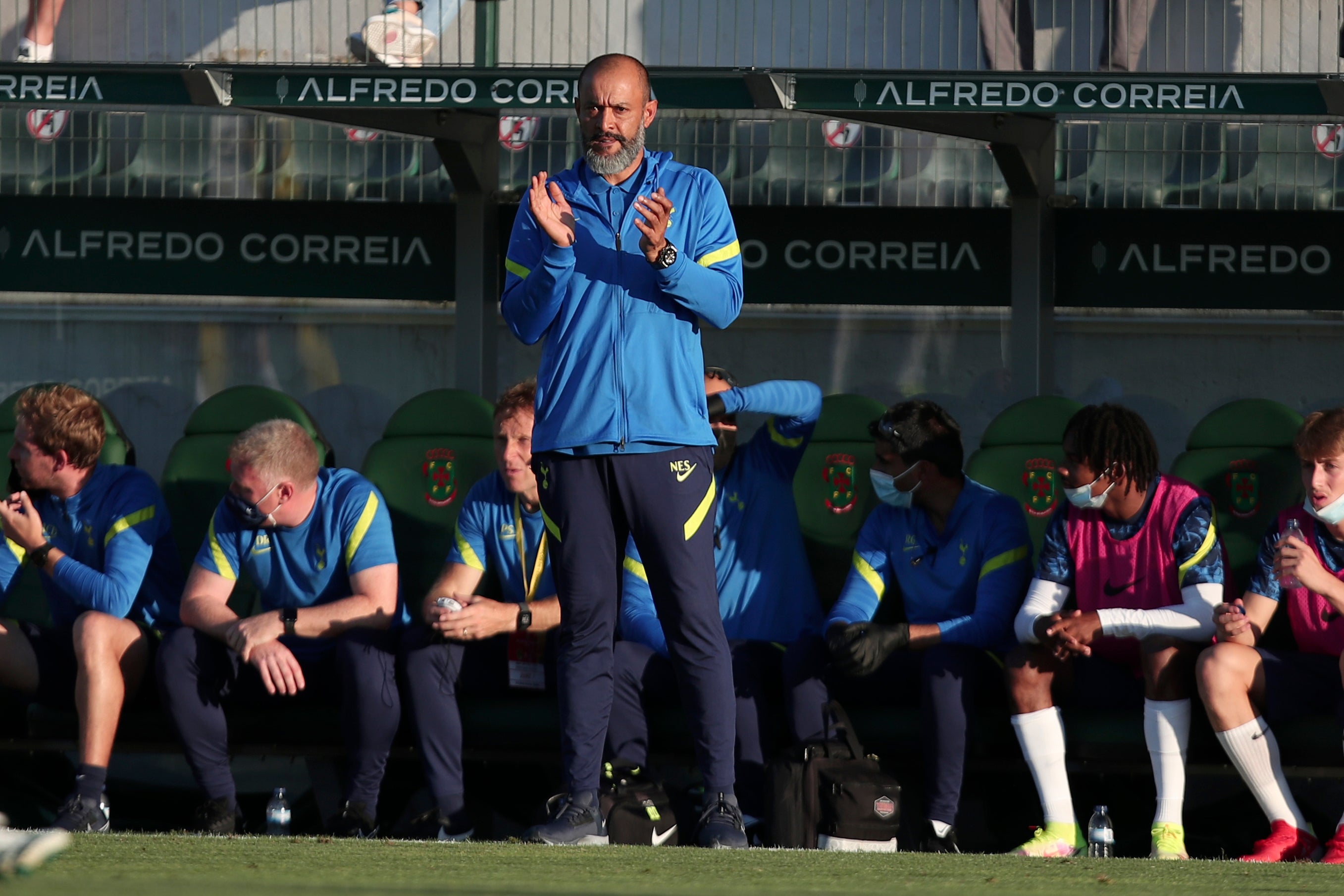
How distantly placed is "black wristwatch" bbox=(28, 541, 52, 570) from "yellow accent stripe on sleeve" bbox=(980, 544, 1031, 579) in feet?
8.59

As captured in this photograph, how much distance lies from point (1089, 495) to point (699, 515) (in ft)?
4.54

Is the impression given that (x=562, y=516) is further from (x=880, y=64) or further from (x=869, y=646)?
(x=880, y=64)

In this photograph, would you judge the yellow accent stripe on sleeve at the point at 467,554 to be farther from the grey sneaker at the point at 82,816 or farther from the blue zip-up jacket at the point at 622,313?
the blue zip-up jacket at the point at 622,313

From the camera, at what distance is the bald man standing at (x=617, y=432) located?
3.61m

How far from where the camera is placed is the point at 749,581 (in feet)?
16.5

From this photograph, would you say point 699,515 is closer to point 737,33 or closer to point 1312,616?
point 1312,616

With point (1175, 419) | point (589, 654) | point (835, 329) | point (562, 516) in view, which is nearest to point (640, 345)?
point (562, 516)

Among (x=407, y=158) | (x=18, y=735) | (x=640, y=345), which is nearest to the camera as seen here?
(x=640, y=345)

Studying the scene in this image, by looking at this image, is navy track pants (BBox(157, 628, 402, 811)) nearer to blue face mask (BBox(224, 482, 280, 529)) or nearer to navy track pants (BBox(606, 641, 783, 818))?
blue face mask (BBox(224, 482, 280, 529))

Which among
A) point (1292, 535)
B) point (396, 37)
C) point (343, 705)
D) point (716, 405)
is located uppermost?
point (396, 37)

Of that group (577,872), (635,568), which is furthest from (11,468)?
(577,872)

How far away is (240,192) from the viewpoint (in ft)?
21.4

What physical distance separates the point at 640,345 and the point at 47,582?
2.46 m

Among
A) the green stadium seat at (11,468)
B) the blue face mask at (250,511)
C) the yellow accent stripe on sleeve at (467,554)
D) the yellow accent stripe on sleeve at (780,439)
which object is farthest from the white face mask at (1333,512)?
the green stadium seat at (11,468)
